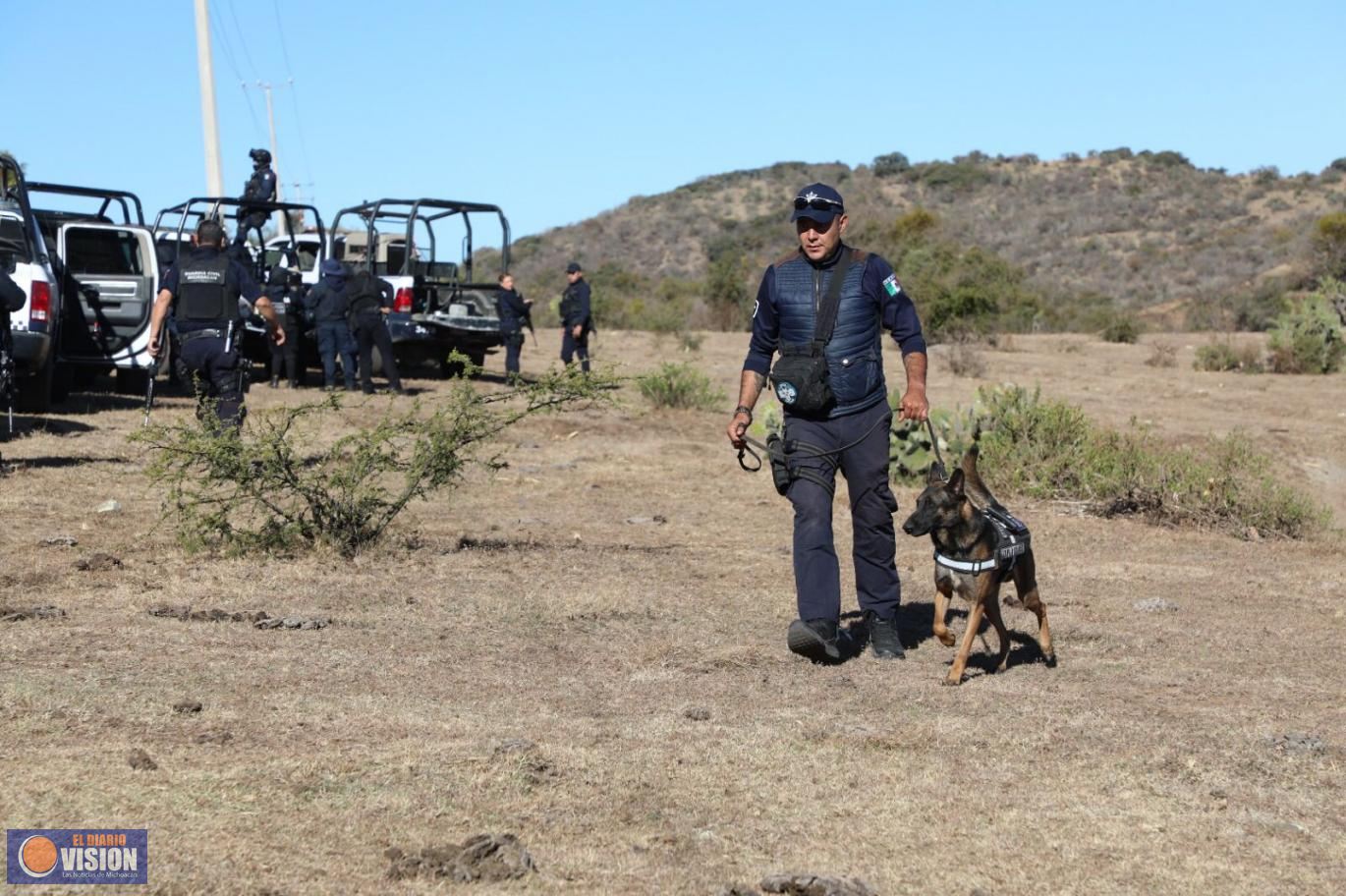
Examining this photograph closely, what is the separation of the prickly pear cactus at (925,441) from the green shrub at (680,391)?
4161 millimetres

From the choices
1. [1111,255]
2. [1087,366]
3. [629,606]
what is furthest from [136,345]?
[1111,255]

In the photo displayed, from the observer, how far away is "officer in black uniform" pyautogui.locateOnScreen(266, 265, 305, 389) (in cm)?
1716

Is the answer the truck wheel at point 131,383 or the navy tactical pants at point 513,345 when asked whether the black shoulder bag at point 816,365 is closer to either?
the truck wheel at point 131,383

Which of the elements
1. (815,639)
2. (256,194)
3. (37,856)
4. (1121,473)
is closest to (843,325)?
(815,639)

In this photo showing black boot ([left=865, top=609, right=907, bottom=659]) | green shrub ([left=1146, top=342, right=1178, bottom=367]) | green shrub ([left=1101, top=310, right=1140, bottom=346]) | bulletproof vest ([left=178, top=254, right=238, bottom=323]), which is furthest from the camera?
green shrub ([left=1101, top=310, right=1140, bottom=346])

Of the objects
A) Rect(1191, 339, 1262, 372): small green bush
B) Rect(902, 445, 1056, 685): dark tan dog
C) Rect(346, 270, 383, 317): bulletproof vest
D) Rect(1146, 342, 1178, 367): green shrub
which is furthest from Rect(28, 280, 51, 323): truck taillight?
Rect(1146, 342, 1178, 367): green shrub

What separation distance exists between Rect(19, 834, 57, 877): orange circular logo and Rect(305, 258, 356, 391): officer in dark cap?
42.8 ft

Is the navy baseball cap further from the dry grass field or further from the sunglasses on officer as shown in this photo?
the dry grass field

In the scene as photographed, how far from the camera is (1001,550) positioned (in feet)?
19.3

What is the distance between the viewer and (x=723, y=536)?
9.45 m

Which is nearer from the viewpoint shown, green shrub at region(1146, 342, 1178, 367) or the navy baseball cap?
the navy baseball cap

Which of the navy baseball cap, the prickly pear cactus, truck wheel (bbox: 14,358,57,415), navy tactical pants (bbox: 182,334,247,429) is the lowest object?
the prickly pear cactus

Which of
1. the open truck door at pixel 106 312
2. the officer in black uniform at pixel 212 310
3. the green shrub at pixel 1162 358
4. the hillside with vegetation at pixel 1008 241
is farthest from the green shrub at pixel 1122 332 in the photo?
the officer in black uniform at pixel 212 310

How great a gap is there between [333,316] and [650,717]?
39.6 feet
